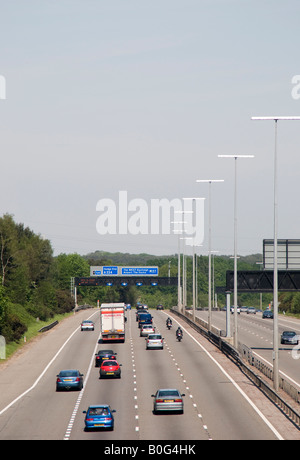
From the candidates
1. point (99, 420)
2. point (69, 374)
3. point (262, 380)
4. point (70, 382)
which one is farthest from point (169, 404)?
point (69, 374)

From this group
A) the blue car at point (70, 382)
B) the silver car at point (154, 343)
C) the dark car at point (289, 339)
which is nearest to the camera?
the blue car at point (70, 382)

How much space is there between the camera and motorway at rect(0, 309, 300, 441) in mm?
40156

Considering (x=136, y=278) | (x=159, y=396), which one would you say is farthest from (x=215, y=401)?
(x=136, y=278)

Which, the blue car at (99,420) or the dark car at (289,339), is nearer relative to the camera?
the blue car at (99,420)

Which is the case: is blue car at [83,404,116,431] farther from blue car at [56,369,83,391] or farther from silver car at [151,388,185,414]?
blue car at [56,369,83,391]

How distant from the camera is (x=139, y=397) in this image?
53281 mm

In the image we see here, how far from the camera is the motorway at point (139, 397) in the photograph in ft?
132

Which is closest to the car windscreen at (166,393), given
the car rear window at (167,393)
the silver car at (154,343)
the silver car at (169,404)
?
the car rear window at (167,393)

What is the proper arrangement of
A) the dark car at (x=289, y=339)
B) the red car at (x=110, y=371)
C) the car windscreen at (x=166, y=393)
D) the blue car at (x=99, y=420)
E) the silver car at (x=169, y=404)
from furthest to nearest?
the dark car at (x=289, y=339), the red car at (x=110, y=371), the car windscreen at (x=166, y=393), the silver car at (x=169, y=404), the blue car at (x=99, y=420)

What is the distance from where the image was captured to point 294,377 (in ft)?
213

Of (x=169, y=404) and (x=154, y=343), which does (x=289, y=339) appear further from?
(x=169, y=404)

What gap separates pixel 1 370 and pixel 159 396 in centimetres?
2994

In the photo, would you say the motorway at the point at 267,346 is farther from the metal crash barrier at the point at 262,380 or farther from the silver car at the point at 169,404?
the silver car at the point at 169,404
